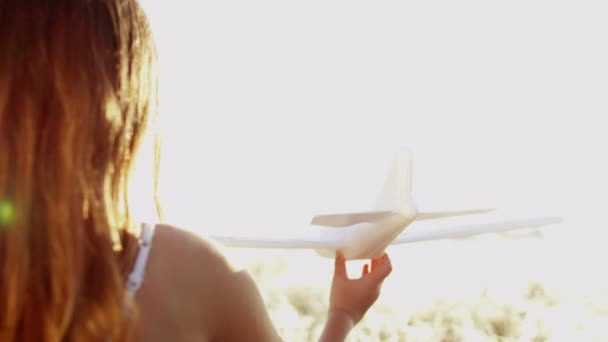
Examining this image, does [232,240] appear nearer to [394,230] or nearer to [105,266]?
[394,230]

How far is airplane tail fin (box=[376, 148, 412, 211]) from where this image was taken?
4.02 m

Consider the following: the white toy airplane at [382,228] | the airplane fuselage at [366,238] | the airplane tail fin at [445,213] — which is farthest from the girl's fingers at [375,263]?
the airplane tail fin at [445,213]

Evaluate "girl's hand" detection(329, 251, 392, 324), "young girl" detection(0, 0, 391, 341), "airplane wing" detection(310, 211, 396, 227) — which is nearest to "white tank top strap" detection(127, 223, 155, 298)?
"young girl" detection(0, 0, 391, 341)

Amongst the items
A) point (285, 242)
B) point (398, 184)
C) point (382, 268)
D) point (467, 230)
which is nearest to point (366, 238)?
point (285, 242)

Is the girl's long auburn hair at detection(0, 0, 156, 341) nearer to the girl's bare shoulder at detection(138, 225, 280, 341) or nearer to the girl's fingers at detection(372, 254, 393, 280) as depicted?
the girl's bare shoulder at detection(138, 225, 280, 341)

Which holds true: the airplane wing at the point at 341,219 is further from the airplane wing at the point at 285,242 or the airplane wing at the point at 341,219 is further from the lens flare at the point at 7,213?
the lens flare at the point at 7,213

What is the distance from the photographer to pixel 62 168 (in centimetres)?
80

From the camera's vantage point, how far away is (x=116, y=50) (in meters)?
0.83

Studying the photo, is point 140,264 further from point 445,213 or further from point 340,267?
point 445,213

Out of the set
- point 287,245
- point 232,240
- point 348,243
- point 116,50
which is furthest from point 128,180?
point 287,245

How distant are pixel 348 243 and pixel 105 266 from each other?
1.94 meters

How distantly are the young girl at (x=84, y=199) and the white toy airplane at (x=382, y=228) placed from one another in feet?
4.04

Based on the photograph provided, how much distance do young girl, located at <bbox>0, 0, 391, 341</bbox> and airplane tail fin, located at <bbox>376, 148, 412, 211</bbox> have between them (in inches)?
120

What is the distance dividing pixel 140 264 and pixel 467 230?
141 inches
